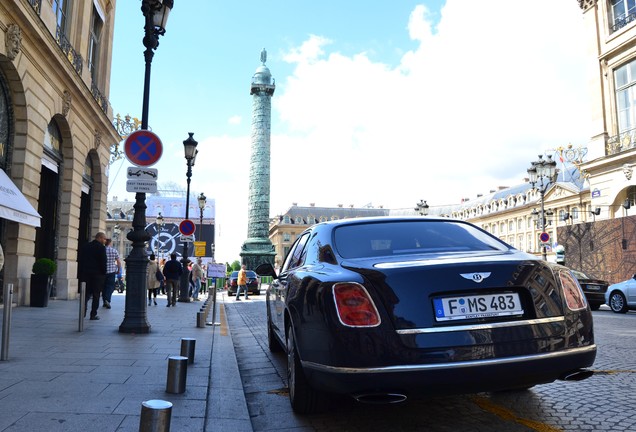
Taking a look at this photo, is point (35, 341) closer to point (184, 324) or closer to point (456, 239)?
point (184, 324)

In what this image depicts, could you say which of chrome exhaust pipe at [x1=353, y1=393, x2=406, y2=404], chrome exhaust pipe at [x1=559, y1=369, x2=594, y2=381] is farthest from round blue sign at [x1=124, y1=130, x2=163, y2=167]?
chrome exhaust pipe at [x1=559, y1=369, x2=594, y2=381]

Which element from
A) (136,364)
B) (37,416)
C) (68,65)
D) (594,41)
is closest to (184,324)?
(136,364)

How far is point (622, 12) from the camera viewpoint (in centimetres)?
2522

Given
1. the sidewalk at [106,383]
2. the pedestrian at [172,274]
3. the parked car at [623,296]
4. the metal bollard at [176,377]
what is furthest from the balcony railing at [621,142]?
the metal bollard at [176,377]

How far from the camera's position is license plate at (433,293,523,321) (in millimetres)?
2891

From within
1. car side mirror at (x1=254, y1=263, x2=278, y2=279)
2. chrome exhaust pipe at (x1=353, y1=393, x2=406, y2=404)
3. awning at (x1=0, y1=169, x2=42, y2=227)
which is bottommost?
chrome exhaust pipe at (x1=353, y1=393, x2=406, y2=404)

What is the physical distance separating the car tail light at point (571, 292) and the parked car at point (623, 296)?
45.3 feet

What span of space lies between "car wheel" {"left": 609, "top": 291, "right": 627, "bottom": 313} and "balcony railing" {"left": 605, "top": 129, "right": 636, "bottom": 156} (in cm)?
1126

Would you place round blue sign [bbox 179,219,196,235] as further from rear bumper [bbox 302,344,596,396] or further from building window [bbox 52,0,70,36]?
rear bumper [bbox 302,344,596,396]

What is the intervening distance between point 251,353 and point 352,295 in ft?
14.6

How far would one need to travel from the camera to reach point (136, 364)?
5.33 meters

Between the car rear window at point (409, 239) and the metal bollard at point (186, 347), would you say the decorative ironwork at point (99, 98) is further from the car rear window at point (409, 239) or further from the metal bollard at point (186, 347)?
the car rear window at point (409, 239)

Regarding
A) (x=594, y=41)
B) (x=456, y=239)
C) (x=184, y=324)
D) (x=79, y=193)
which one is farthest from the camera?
(x=594, y=41)

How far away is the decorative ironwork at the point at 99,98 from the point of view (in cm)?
1892
